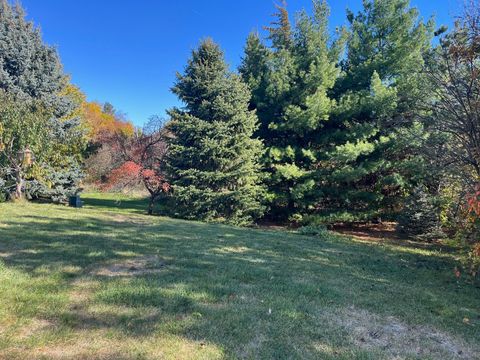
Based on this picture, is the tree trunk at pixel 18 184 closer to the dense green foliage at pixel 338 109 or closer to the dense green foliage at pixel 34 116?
the dense green foliage at pixel 34 116

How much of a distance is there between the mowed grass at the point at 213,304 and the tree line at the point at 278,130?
6.44 metres

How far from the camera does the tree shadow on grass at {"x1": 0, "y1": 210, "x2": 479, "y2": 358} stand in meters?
2.93

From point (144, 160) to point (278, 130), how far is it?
6198mm

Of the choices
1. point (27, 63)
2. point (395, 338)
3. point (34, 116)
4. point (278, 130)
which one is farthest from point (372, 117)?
point (27, 63)

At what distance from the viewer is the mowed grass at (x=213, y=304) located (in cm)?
265

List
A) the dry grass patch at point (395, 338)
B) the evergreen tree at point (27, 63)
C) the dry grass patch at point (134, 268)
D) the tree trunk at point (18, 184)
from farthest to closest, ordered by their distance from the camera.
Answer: the evergreen tree at point (27, 63) → the tree trunk at point (18, 184) → the dry grass patch at point (134, 268) → the dry grass patch at point (395, 338)

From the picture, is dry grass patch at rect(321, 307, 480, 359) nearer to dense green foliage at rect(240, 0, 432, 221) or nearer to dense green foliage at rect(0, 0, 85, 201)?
dense green foliage at rect(240, 0, 432, 221)

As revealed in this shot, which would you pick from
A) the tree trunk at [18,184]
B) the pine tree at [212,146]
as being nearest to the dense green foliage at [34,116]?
the tree trunk at [18,184]

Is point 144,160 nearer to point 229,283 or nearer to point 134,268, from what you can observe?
point 134,268

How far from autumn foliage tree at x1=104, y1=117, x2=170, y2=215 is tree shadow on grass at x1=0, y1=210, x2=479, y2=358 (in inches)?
218

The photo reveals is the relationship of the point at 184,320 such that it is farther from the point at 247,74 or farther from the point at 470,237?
A: the point at 247,74

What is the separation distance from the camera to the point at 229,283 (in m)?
4.30

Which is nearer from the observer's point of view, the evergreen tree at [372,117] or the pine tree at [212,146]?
the pine tree at [212,146]

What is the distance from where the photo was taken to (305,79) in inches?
539
